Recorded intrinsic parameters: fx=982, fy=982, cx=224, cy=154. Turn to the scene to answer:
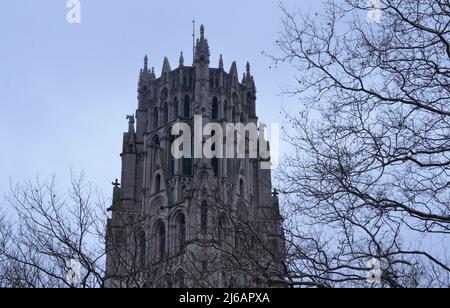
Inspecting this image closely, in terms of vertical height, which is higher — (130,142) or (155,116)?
(155,116)

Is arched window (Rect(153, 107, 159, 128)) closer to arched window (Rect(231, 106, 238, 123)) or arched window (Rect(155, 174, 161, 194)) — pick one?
arched window (Rect(155, 174, 161, 194))

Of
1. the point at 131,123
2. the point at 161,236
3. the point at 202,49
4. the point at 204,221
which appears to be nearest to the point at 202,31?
the point at 202,49

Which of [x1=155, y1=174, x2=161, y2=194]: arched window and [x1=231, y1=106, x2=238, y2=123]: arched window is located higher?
[x1=231, y1=106, x2=238, y2=123]: arched window

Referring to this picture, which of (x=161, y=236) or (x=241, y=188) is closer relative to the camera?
(x=161, y=236)

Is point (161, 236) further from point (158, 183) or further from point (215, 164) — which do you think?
point (215, 164)

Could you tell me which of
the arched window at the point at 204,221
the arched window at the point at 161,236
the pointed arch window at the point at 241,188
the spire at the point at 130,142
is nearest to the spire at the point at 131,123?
the spire at the point at 130,142

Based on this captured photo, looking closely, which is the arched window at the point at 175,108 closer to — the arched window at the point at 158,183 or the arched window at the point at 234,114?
the arched window at the point at 234,114

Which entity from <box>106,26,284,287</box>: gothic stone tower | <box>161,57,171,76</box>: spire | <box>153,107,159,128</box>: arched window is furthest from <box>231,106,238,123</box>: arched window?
<box>161,57,171,76</box>: spire

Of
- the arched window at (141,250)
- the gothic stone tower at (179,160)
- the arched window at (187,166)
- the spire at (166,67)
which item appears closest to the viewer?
the arched window at (141,250)

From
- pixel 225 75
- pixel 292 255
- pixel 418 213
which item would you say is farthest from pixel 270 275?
pixel 225 75

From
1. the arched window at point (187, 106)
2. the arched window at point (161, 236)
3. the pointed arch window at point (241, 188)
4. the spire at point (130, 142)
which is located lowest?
the arched window at point (161, 236)

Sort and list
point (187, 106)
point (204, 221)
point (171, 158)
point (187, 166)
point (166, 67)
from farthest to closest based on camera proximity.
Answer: point (166, 67) < point (187, 106) < point (171, 158) < point (187, 166) < point (204, 221)

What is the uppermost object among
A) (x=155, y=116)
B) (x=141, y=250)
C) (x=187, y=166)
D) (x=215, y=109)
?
(x=155, y=116)

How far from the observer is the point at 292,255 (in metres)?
19.0
